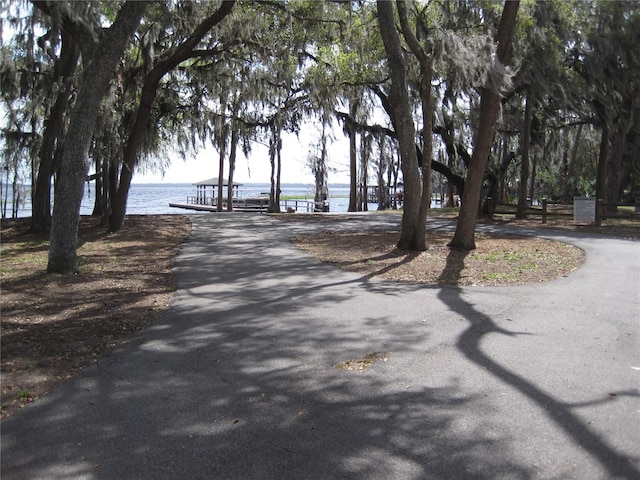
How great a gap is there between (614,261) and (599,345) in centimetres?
659

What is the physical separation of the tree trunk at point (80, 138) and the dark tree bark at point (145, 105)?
193 inches

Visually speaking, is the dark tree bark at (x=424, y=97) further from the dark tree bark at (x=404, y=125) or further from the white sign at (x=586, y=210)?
the white sign at (x=586, y=210)

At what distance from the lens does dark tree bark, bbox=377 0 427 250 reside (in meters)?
12.0

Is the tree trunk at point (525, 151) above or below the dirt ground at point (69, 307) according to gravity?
above

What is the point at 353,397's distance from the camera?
426 cm

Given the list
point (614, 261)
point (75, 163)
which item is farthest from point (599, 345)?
point (75, 163)

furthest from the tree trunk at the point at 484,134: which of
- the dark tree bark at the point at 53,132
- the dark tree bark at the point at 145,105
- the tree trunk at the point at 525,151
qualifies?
the dark tree bark at the point at 53,132

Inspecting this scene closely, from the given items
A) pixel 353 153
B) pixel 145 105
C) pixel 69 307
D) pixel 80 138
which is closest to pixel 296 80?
pixel 145 105

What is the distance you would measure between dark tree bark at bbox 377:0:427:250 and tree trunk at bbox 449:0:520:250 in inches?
43.3

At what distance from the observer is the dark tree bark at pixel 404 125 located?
12047mm

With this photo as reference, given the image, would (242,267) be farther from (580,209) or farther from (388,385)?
(580,209)

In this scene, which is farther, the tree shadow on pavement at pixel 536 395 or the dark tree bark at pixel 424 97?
the dark tree bark at pixel 424 97

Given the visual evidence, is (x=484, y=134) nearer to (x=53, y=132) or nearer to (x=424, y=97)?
(x=424, y=97)

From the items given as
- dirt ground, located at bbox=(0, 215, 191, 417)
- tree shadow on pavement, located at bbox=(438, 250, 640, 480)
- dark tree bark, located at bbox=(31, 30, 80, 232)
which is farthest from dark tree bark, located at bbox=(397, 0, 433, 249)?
dark tree bark, located at bbox=(31, 30, 80, 232)
